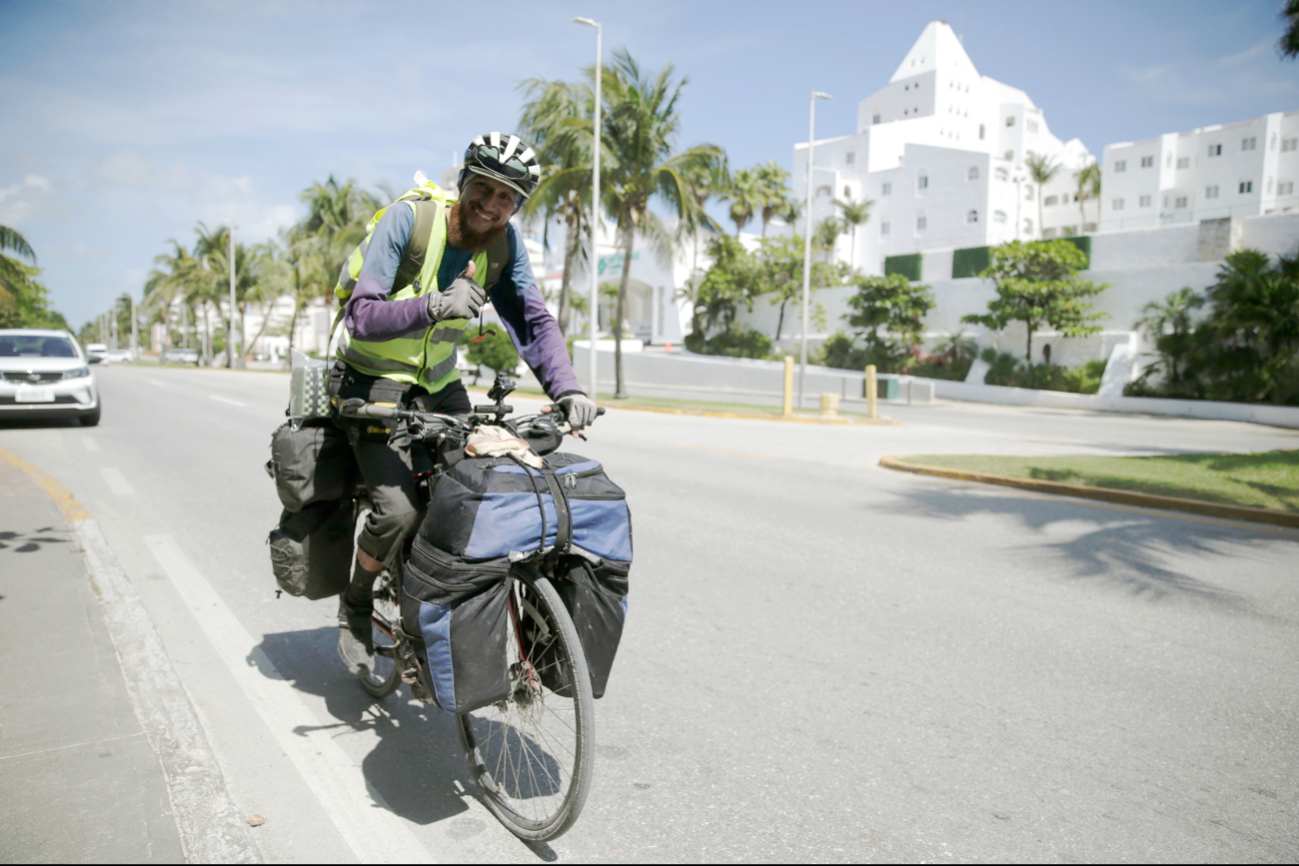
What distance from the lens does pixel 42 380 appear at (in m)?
13.3

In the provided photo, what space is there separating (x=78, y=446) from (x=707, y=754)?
457 inches

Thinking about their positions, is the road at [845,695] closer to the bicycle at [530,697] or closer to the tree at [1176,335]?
the bicycle at [530,697]

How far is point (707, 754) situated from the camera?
316 centimetres

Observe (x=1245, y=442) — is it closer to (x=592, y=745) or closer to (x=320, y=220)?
(x=592, y=745)

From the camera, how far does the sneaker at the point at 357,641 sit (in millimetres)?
3547

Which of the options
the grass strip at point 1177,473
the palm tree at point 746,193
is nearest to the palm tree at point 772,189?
the palm tree at point 746,193

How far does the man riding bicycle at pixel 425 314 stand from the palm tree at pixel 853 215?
5490 cm

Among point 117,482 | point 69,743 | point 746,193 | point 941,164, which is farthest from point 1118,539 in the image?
point 941,164

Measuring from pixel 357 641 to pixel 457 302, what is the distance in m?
1.75

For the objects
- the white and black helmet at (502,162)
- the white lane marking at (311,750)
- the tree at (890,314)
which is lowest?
the white lane marking at (311,750)

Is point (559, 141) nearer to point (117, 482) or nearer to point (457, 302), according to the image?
point (117, 482)

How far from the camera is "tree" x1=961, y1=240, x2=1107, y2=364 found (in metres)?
30.1

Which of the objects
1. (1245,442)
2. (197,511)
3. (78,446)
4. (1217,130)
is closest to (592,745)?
(197,511)

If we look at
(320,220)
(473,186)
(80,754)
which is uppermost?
(320,220)
